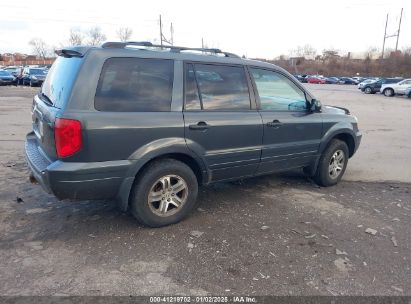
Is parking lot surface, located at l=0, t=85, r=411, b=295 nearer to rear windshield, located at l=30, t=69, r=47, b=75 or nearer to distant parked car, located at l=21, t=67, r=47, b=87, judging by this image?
distant parked car, located at l=21, t=67, r=47, b=87

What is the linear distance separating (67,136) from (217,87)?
172 centimetres

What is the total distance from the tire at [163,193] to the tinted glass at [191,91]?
0.62m

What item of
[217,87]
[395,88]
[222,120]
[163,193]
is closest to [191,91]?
[217,87]

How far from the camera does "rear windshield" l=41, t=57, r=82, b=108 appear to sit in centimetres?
323

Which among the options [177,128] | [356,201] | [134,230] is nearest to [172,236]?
[134,230]

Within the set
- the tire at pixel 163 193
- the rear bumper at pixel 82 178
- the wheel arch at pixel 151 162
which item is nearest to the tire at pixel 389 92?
the wheel arch at pixel 151 162

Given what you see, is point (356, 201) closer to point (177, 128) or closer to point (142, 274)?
point (177, 128)

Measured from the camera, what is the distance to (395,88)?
30.0 m

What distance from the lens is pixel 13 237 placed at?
352 cm

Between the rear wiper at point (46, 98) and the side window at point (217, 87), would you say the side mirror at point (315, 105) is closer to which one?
the side window at point (217, 87)

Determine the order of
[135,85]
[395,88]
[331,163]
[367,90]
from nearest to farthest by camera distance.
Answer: [135,85]
[331,163]
[395,88]
[367,90]

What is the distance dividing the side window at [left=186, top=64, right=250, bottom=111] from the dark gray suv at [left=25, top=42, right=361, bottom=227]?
0.01m

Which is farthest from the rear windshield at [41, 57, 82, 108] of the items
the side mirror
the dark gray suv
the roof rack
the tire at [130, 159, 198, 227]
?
the side mirror

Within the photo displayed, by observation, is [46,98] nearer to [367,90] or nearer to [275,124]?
[275,124]
